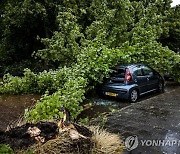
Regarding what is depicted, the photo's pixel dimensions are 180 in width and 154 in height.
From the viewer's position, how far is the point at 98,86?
10438mm

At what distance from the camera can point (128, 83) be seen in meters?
9.73

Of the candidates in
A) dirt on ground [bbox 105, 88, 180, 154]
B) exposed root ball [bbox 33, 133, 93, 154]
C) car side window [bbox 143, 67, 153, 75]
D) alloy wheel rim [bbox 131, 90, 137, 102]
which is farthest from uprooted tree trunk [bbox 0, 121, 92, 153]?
car side window [bbox 143, 67, 153, 75]

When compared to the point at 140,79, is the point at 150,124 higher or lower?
lower

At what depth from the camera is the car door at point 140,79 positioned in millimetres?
10035

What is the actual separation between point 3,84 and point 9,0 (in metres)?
8.29

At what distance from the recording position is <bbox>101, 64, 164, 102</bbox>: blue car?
9695 millimetres

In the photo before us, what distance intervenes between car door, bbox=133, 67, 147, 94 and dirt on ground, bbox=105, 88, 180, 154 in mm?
1537

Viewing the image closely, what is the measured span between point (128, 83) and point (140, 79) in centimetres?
74

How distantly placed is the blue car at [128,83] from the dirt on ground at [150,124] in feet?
4.04

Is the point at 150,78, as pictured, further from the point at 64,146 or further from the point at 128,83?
the point at 64,146

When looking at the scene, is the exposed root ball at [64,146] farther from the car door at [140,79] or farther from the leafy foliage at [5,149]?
the car door at [140,79]

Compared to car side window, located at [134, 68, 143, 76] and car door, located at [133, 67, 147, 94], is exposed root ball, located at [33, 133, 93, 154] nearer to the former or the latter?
car door, located at [133, 67, 147, 94]

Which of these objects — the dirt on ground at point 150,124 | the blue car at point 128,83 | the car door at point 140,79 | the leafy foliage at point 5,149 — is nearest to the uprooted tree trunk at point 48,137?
the leafy foliage at point 5,149

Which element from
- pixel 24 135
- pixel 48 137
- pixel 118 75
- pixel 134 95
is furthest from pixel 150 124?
pixel 118 75
